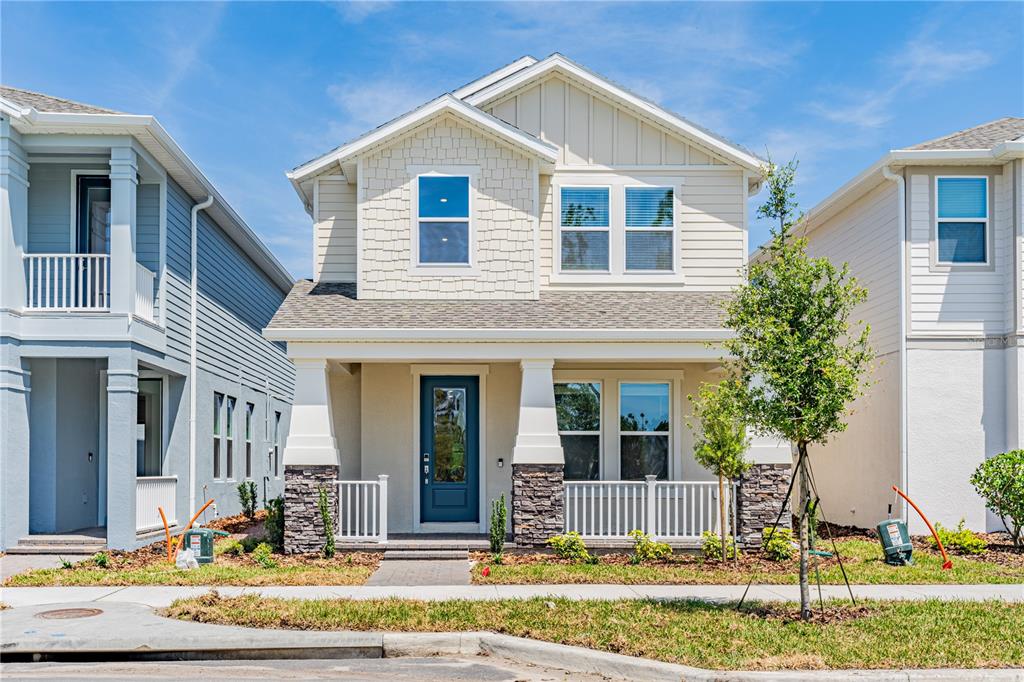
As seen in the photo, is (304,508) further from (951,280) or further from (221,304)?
(951,280)

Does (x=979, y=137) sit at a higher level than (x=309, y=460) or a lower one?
higher

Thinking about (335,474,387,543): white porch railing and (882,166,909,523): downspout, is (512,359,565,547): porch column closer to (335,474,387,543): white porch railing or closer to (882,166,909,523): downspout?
(335,474,387,543): white porch railing

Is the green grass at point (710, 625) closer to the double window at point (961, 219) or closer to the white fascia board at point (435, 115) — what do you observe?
the white fascia board at point (435, 115)

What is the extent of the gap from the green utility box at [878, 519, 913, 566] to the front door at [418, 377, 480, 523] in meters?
5.98

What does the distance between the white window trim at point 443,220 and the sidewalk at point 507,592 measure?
17.6 feet

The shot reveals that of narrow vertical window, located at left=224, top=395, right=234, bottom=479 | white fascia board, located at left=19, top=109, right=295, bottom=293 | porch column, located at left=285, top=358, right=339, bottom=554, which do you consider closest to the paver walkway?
porch column, located at left=285, top=358, right=339, bottom=554

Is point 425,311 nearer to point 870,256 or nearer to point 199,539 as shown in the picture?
point 199,539

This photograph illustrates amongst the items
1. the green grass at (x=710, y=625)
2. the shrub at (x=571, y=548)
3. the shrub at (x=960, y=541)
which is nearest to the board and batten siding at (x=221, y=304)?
the shrub at (x=571, y=548)

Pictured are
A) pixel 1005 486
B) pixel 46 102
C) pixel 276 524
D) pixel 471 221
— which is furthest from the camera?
pixel 46 102

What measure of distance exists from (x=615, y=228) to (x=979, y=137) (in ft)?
21.5

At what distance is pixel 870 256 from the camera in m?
17.4

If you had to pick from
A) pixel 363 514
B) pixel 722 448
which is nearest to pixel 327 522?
pixel 363 514

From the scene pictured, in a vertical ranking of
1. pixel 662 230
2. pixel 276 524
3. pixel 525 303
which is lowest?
pixel 276 524

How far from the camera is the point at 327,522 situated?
13.4 meters
